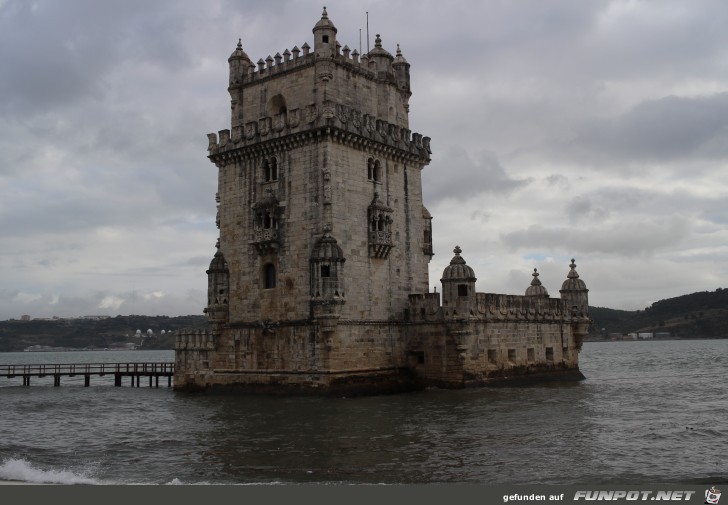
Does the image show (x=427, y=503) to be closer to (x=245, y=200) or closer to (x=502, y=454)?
(x=502, y=454)

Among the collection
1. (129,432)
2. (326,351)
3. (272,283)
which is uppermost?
(272,283)

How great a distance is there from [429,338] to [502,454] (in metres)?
19.1

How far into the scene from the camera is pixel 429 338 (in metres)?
41.6

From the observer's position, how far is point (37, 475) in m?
19.9

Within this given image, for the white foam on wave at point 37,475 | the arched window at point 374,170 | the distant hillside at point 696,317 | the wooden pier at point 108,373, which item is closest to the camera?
the white foam on wave at point 37,475

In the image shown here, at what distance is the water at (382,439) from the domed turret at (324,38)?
59.1ft

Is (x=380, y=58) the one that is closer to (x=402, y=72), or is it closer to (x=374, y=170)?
(x=402, y=72)

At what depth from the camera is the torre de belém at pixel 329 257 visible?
3869 centimetres

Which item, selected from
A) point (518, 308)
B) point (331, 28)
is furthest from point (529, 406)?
point (331, 28)

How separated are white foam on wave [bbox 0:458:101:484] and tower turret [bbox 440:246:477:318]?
2336 cm

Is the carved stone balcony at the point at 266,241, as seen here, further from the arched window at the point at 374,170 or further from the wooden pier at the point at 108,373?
the wooden pier at the point at 108,373

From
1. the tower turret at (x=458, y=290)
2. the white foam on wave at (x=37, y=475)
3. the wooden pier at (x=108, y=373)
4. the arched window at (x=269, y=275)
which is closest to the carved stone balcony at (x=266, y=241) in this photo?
the arched window at (x=269, y=275)

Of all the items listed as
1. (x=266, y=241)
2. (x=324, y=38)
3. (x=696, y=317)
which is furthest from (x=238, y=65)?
(x=696, y=317)

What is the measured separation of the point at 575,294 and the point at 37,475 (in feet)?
Result: 130
